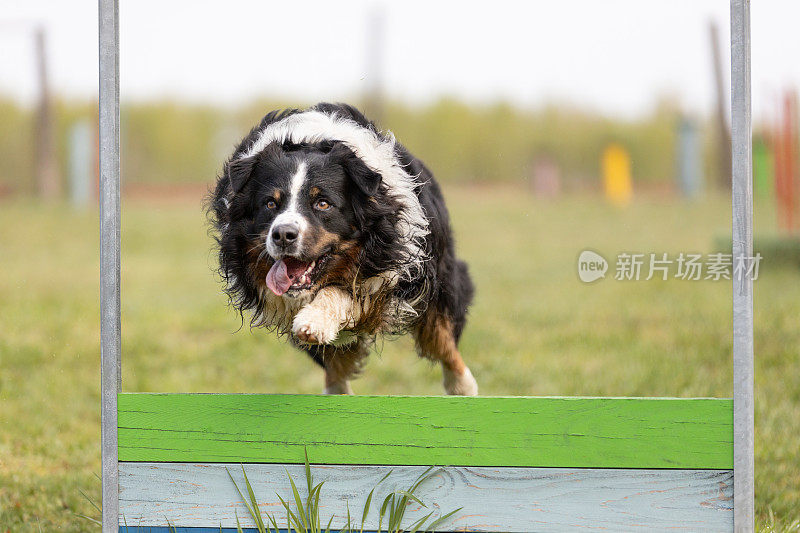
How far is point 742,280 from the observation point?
254 cm

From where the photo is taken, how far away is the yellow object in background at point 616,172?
1803 cm

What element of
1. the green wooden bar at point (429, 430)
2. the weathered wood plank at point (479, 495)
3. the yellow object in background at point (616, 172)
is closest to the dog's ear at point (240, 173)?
the green wooden bar at point (429, 430)

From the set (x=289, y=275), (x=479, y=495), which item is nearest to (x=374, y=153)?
(x=289, y=275)

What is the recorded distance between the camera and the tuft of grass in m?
2.58

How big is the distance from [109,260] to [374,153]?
1228 millimetres

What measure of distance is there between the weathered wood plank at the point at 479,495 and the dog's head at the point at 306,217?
742 millimetres

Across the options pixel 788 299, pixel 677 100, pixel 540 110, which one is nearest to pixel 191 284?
pixel 788 299

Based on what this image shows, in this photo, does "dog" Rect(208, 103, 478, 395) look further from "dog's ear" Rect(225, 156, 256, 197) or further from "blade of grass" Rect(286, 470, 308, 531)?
"blade of grass" Rect(286, 470, 308, 531)

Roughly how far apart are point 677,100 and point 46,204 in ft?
42.8

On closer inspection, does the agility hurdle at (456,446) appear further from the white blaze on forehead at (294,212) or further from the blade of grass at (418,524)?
the white blaze on forehead at (294,212)

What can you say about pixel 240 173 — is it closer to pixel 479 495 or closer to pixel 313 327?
pixel 313 327

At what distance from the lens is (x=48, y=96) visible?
14305 millimetres

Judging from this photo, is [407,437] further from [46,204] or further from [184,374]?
[46,204]

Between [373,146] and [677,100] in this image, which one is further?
[677,100]
